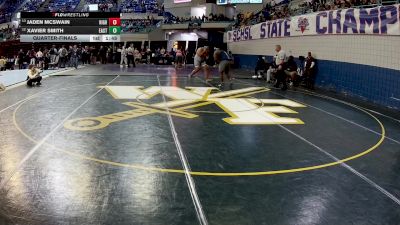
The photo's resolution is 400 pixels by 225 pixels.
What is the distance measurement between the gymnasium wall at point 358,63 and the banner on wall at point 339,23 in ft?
0.80

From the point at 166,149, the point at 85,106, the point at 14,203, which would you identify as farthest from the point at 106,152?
the point at 85,106

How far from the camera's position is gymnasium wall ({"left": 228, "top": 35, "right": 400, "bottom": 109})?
12520 millimetres

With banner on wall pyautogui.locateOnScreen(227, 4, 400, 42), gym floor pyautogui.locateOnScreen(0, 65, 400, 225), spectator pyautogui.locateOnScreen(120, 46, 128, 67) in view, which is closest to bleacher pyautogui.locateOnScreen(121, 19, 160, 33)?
spectator pyautogui.locateOnScreen(120, 46, 128, 67)

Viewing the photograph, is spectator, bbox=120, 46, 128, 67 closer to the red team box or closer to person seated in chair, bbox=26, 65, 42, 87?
the red team box

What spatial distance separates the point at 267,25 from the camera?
23438 millimetres

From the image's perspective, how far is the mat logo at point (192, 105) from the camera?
941cm

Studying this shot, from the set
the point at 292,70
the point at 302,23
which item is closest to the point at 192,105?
the point at 292,70

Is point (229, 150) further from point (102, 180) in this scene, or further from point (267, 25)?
point (267, 25)

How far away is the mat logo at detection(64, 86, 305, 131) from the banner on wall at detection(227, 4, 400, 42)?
3.73 metres

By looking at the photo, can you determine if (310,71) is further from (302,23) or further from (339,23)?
(302,23)

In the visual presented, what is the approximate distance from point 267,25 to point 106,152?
18.6m

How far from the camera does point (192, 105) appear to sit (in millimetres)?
11719

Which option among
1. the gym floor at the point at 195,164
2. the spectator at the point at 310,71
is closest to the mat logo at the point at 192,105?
the gym floor at the point at 195,164
